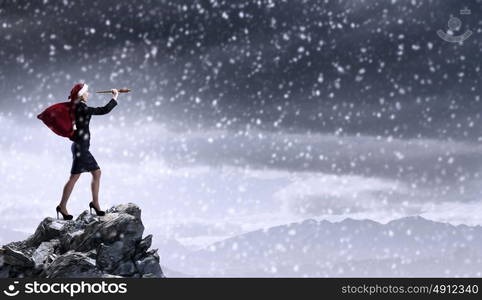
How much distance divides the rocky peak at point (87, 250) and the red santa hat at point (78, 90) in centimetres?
500

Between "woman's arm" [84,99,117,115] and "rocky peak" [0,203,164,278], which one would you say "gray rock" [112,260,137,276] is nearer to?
"rocky peak" [0,203,164,278]

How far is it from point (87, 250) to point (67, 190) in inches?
162

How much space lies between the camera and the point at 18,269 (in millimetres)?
16781

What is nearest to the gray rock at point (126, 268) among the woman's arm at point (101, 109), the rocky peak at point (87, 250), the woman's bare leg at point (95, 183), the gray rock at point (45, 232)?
the rocky peak at point (87, 250)

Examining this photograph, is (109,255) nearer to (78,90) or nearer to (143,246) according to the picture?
(143,246)

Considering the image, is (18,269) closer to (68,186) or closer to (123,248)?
(123,248)

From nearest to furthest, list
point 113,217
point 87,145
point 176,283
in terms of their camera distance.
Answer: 1. point 176,283
2. point 87,145
3. point 113,217

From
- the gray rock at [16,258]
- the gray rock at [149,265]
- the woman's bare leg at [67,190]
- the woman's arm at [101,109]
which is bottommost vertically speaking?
the gray rock at [16,258]

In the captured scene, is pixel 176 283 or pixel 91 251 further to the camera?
pixel 91 251

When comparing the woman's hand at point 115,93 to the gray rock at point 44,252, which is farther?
the gray rock at point 44,252

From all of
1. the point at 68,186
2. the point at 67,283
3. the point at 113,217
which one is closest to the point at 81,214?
the point at 113,217

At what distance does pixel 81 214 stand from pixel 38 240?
5.20 ft

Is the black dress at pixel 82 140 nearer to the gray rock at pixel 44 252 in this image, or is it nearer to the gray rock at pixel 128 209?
the gray rock at pixel 44 252

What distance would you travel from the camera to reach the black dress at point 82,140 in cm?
1332
